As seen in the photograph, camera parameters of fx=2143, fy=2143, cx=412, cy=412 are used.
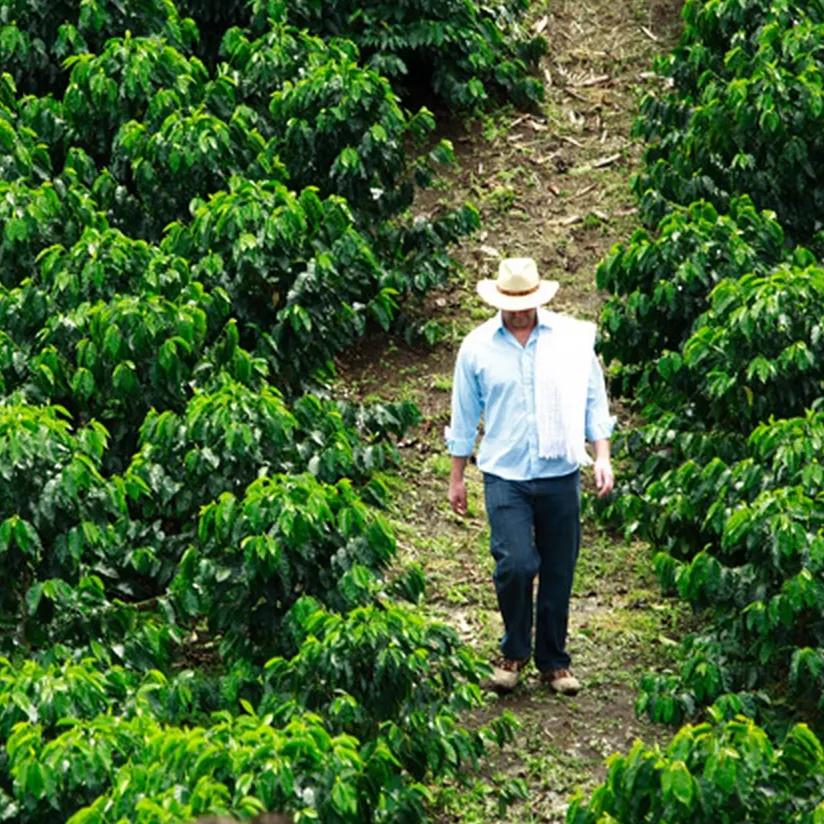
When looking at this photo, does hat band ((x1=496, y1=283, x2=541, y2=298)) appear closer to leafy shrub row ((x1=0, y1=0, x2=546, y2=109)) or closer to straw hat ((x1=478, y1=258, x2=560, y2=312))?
straw hat ((x1=478, y1=258, x2=560, y2=312))

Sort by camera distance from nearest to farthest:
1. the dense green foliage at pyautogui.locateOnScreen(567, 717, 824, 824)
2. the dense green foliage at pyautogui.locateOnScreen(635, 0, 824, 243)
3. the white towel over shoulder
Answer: the dense green foliage at pyautogui.locateOnScreen(567, 717, 824, 824), the white towel over shoulder, the dense green foliage at pyautogui.locateOnScreen(635, 0, 824, 243)

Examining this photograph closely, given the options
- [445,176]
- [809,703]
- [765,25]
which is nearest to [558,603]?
[809,703]

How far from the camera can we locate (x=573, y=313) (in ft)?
41.3

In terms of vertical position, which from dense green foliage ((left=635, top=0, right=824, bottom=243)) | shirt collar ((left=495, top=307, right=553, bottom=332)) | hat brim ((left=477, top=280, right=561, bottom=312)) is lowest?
shirt collar ((left=495, top=307, right=553, bottom=332))

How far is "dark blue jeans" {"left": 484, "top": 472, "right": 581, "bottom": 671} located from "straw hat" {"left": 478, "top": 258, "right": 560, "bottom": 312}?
75cm

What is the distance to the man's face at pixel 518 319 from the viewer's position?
9.16 meters

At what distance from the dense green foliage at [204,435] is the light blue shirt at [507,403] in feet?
2.05

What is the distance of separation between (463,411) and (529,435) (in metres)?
0.34

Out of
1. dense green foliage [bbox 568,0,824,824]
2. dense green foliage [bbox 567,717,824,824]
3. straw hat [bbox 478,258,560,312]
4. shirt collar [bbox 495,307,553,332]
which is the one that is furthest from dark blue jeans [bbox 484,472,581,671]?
dense green foliage [bbox 567,717,824,824]

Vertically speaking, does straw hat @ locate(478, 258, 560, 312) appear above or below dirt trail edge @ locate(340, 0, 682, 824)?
above

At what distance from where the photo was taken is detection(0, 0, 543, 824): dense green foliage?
7.50m

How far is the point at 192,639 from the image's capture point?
972 cm

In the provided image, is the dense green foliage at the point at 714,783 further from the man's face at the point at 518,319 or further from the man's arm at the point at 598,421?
the man's face at the point at 518,319

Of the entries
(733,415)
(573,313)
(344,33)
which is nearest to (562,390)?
(733,415)
